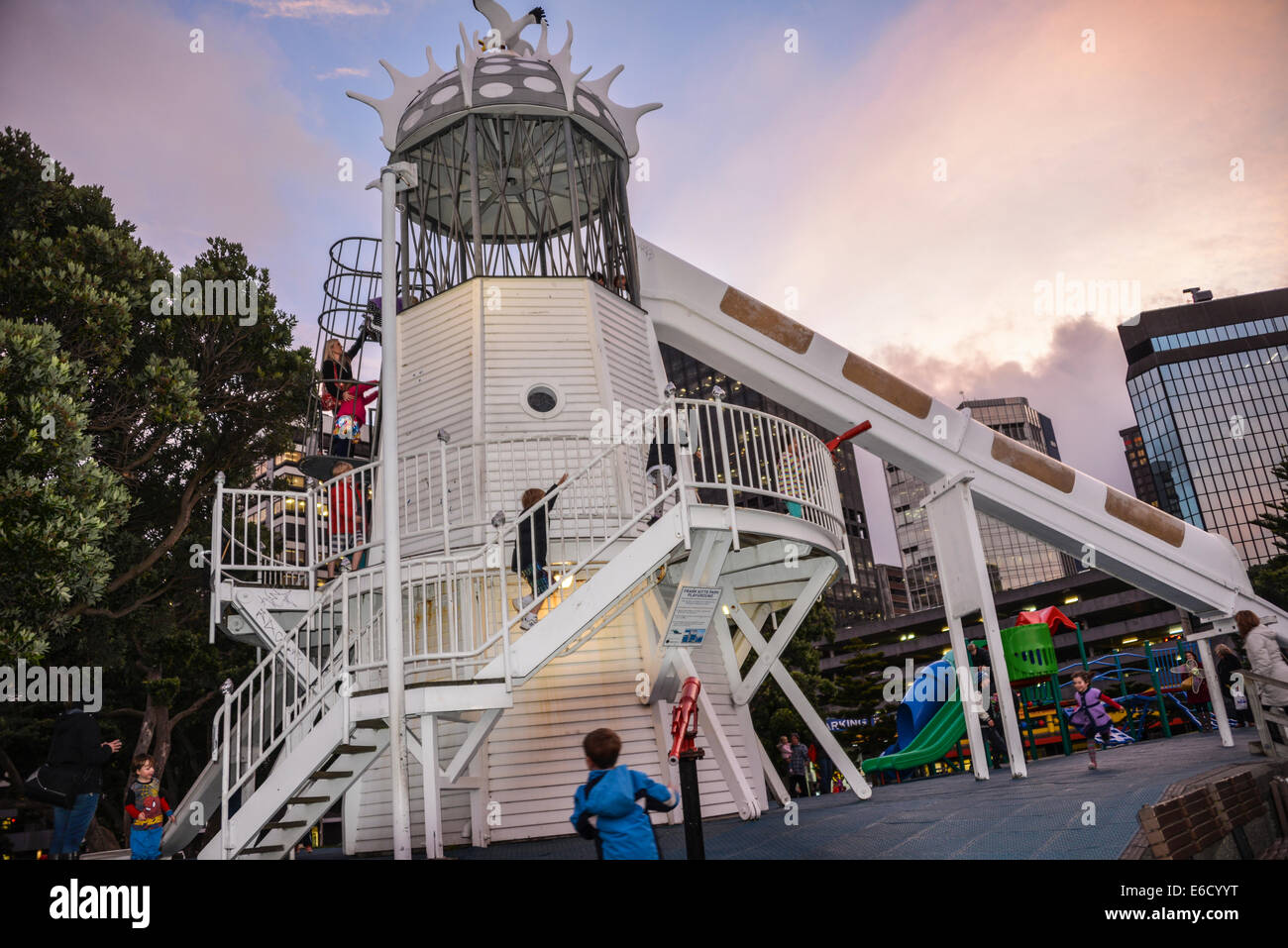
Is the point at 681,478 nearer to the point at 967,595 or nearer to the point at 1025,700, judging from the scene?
the point at 967,595

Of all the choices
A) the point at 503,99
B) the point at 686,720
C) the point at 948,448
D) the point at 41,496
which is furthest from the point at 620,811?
the point at 503,99

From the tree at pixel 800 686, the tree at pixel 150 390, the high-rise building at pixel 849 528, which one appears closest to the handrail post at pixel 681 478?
the tree at pixel 150 390

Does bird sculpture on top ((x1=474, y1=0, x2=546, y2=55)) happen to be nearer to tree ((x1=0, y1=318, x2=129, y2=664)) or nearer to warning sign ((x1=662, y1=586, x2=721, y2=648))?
tree ((x1=0, y1=318, x2=129, y2=664))

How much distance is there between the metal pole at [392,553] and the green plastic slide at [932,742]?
11404 millimetres

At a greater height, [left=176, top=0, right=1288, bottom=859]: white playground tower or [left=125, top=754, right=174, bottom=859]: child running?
[left=176, top=0, right=1288, bottom=859]: white playground tower

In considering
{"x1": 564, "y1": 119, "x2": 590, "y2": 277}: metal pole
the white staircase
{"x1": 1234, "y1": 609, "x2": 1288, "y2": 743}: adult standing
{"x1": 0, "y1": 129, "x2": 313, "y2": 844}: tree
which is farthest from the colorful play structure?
{"x1": 0, "y1": 129, "x2": 313, "y2": 844}: tree

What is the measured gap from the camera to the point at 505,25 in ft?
55.2

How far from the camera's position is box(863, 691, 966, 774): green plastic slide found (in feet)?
56.0

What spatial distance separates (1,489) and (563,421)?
7.29 meters

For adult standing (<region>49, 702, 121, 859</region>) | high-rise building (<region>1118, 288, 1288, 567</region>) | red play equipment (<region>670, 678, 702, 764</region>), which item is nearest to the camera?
red play equipment (<region>670, 678, 702, 764</region>)

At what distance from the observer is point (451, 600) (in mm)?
8875

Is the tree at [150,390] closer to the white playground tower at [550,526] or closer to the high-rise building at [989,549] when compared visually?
the white playground tower at [550,526]
